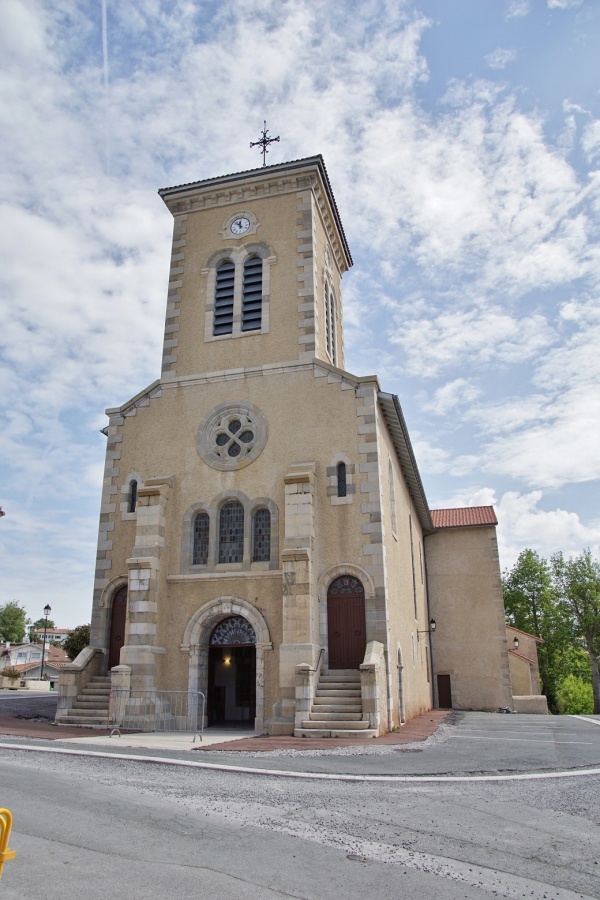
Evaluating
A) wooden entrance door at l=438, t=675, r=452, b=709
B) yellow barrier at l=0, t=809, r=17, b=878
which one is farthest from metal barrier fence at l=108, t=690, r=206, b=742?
wooden entrance door at l=438, t=675, r=452, b=709

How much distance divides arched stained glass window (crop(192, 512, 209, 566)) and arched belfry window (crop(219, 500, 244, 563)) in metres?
0.42

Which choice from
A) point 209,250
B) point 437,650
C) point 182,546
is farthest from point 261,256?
point 437,650

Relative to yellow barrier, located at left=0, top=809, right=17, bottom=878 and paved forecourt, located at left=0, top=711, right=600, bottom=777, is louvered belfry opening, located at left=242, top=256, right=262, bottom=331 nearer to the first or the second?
paved forecourt, located at left=0, top=711, right=600, bottom=777

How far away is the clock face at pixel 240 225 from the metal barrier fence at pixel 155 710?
44.8ft

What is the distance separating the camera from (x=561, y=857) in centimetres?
556

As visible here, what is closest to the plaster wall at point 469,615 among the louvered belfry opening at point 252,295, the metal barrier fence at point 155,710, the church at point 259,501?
the church at point 259,501

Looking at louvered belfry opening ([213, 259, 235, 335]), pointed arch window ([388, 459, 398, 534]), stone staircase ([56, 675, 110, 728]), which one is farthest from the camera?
louvered belfry opening ([213, 259, 235, 335])

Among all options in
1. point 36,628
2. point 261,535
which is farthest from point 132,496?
point 36,628

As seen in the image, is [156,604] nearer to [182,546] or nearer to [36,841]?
[182,546]

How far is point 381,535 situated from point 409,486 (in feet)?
30.7

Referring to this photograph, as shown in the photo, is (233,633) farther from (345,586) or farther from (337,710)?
(337,710)

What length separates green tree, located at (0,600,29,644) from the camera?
9419 centimetres

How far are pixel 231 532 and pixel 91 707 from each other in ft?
17.5

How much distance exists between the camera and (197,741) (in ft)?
44.0
